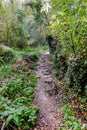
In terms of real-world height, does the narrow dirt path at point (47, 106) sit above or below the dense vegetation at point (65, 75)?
below

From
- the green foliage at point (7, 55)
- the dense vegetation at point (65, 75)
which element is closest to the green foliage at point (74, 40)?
the dense vegetation at point (65, 75)

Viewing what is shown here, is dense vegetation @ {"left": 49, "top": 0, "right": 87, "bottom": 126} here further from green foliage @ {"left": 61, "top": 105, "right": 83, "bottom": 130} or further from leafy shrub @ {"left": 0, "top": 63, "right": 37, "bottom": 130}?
leafy shrub @ {"left": 0, "top": 63, "right": 37, "bottom": 130}

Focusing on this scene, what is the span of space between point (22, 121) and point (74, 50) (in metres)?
3.70

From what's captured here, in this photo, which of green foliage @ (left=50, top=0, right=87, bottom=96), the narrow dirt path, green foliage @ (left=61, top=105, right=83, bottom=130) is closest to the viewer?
green foliage @ (left=61, top=105, right=83, bottom=130)

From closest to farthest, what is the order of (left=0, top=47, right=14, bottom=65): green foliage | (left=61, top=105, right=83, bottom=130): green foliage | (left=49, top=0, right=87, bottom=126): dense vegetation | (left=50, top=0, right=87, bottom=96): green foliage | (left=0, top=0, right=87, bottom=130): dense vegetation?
(left=0, top=0, right=87, bottom=130): dense vegetation, (left=61, top=105, right=83, bottom=130): green foliage, (left=49, top=0, right=87, bottom=126): dense vegetation, (left=50, top=0, right=87, bottom=96): green foliage, (left=0, top=47, right=14, bottom=65): green foliage

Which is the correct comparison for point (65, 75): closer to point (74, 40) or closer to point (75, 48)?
point (75, 48)

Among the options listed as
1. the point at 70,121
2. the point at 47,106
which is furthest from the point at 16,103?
the point at 70,121

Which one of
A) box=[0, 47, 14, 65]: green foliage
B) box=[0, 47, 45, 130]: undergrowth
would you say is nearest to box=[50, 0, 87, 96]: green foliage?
box=[0, 47, 45, 130]: undergrowth

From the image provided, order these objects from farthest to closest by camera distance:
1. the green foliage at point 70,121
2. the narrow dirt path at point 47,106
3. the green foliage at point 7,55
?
the green foliage at point 7,55 < the narrow dirt path at point 47,106 < the green foliage at point 70,121

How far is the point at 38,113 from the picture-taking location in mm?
5516

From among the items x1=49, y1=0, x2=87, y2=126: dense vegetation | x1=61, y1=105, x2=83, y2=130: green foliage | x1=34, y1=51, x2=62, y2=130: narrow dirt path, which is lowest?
x1=34, y1=51, x2=62, y2=130: narrow dirt path

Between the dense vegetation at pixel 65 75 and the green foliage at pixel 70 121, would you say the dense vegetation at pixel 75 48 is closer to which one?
the dense vegetation at pixel 65 75

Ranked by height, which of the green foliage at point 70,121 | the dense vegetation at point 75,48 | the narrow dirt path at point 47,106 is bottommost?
the narrow dirt path at point 47,106

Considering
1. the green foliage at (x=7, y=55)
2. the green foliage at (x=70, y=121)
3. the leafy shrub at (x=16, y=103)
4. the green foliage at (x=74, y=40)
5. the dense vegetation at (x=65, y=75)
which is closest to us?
the leafy shrub at (x=16, y=103)
